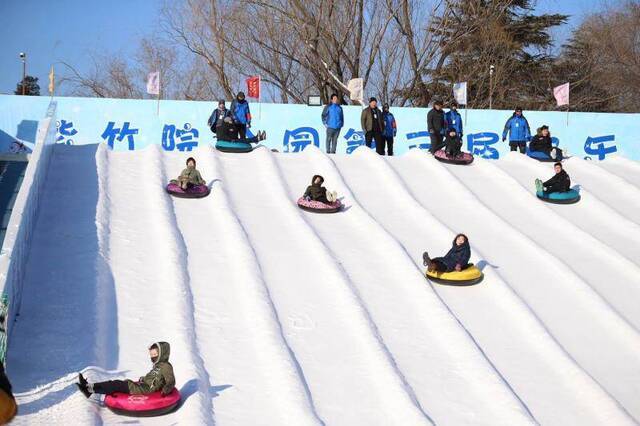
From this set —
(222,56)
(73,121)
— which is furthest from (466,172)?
(222,56)

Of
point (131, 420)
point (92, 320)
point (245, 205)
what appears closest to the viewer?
point (131, 420)

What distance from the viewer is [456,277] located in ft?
35.0

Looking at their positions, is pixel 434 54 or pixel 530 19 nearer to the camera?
pixel 434 54

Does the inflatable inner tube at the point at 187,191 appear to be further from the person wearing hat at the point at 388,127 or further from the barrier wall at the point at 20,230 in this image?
the person wearing hat at the point at 388,127

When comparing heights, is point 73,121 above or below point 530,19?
below

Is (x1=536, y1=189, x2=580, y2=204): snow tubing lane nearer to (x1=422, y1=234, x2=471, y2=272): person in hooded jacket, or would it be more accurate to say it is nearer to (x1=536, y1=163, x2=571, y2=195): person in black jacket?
(x1=536, y1=163, x2=571, y2=195): person in black jacket

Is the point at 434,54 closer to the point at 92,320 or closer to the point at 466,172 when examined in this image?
the point at 466,172

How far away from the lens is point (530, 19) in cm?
2836

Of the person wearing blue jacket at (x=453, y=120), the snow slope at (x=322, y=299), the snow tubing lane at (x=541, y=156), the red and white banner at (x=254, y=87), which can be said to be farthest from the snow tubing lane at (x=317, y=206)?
the red and white banner at (x=254, y=87)

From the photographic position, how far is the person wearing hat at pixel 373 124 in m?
15.8

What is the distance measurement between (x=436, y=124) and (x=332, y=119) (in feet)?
6.31

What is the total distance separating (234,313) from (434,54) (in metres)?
17.7

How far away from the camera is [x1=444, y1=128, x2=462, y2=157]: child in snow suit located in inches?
613

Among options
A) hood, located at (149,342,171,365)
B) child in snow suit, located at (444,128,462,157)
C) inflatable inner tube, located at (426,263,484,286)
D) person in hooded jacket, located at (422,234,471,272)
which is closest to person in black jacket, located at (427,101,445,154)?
child in snow suit, located at (444,128,462,157)
